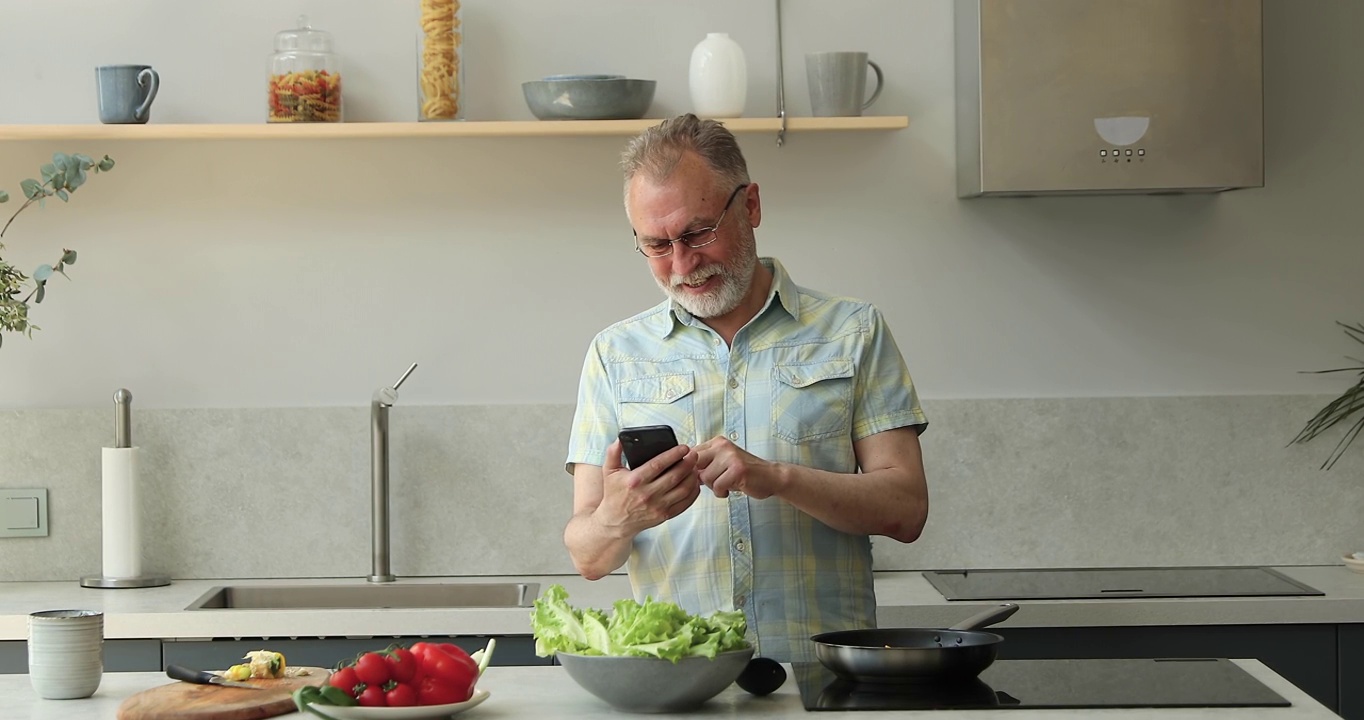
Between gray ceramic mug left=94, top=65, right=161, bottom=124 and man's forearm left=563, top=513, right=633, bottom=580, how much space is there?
5.04 feet

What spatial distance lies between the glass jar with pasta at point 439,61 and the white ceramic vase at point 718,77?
51cm

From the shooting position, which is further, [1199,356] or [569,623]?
[1199,356]

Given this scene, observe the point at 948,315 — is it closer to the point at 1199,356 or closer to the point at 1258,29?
the point at 1199,356

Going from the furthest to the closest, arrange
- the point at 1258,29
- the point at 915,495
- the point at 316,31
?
the point at 316,31 < the point at 1258,29 < the point at 915,495

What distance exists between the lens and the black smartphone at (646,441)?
1874mm

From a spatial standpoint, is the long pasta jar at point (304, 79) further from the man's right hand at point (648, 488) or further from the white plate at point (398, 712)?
the white plate at point (398, 712)

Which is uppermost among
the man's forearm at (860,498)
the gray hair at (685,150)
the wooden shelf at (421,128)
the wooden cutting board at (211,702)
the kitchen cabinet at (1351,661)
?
the wooden shelf at (421,128)

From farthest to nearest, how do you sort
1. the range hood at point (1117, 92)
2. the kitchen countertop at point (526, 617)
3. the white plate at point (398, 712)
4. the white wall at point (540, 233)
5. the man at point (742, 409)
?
the white wall at point (540, 233), the range hood at point (1117, 92), the kitchen countertop at point (526, 617), the man at point (742, 409), the white plate at point (398, 712)

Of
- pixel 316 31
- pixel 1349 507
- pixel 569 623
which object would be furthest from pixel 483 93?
pixel 1349 507

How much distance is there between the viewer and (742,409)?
2273 mm

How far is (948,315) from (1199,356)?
570mm

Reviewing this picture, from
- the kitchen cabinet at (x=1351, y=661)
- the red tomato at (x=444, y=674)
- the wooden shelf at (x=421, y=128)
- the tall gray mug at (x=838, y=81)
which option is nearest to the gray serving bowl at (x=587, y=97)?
the wooden shelf at (x=421, y=128)

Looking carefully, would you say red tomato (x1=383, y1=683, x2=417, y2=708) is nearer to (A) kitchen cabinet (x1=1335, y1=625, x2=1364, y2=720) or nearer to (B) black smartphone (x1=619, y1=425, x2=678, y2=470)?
(B) black smartphone (x1=619, y1=425, x2=678, y2=470)

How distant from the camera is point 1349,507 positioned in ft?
10.7
